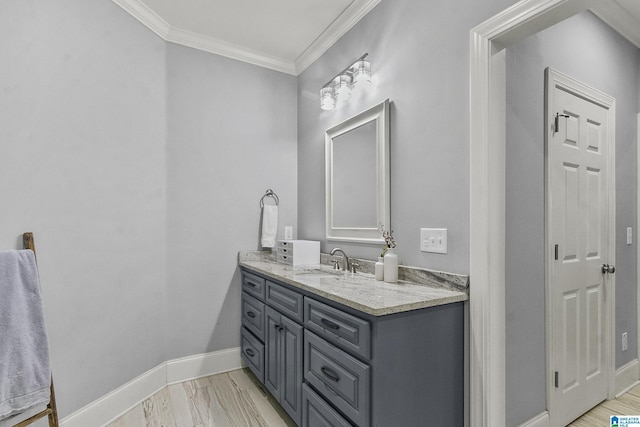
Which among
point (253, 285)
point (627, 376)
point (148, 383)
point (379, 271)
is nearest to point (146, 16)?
point (253, 285)

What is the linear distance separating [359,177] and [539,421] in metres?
1.71

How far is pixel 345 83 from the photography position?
2336mm

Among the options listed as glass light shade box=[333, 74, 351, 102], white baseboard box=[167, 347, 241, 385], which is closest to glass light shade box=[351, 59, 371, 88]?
glass light shade box=[333, 74, 351, 102]

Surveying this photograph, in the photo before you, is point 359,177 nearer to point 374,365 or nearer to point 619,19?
point 374,365

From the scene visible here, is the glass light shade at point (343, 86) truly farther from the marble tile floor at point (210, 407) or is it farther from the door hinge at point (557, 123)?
the marble tile floor at point (210, 407)

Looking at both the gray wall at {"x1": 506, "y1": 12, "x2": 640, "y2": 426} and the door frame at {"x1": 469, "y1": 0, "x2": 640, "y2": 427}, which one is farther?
the gray wall at {"x1": 506, "y1": 12, "x2": 640, "y2": 426}

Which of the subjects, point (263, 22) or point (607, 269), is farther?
point (263, 22)

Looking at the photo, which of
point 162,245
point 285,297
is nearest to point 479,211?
point 285,297

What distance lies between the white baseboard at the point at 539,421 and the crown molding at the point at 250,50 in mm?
2555

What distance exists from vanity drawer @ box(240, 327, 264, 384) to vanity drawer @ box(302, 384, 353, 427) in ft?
2.15

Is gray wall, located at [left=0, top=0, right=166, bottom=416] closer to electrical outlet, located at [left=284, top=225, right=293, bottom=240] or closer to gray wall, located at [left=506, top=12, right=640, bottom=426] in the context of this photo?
electrical outlet, located at [left=284, top=225, right=293, bottom=240]

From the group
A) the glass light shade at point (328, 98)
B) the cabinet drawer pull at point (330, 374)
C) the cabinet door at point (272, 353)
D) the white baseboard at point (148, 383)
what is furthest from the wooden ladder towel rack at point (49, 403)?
the glass light shade at point (328, 98)

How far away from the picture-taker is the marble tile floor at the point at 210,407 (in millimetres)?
2037

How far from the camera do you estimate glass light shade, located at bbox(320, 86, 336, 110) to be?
2520mm
